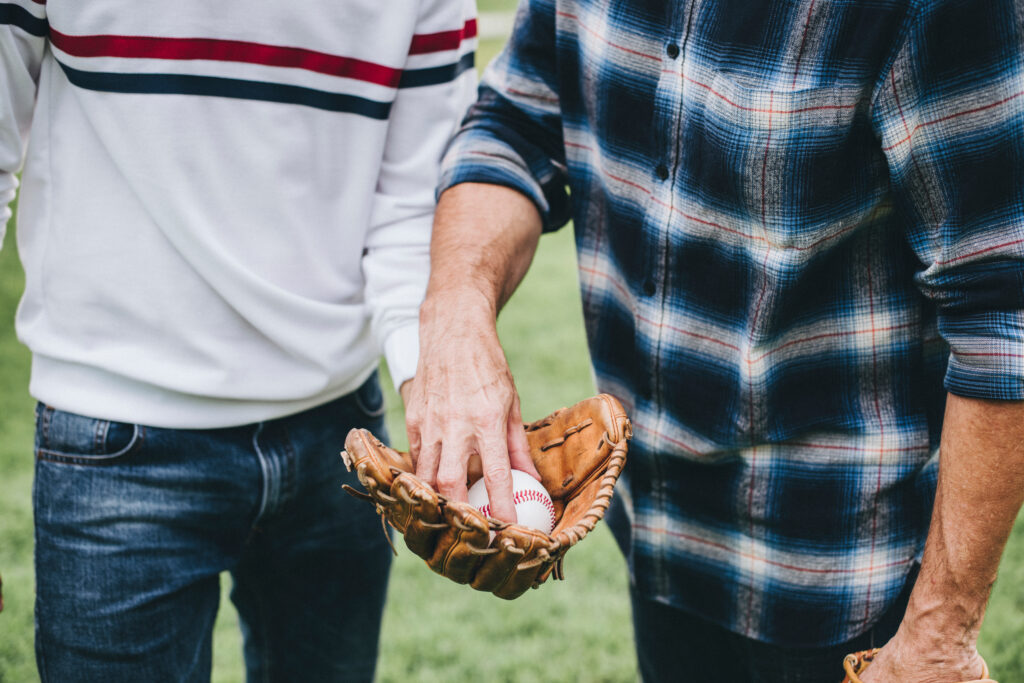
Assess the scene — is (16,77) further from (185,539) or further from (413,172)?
(185,539)

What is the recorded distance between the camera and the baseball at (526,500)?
1551 millimetres

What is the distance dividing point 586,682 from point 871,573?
170 centimetres

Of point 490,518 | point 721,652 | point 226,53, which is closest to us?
point 490,518

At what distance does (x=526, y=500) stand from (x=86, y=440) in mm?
789

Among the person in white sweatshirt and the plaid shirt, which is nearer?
the plaid shirt

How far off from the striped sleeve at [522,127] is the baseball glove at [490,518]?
0.49m

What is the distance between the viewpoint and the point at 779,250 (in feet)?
5.06

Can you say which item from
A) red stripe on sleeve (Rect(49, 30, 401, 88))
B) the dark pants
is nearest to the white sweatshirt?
red stripe on sleeve (Rect(49, 30, 401, 88))

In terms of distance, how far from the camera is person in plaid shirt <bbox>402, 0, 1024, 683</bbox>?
133cm

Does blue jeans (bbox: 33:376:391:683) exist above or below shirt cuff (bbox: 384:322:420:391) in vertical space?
below

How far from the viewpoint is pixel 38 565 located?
5.56 ft

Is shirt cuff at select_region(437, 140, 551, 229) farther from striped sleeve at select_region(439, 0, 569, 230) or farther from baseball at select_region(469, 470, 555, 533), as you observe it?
baseball at select_region(469, 470, 555, 533)

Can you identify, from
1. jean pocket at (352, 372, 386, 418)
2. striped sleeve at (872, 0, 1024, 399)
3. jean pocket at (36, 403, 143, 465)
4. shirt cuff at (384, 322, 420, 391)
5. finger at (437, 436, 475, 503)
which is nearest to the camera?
striped sleeve at (872, 0, 1024, 399)

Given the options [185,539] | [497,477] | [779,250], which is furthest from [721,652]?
[185,539]
